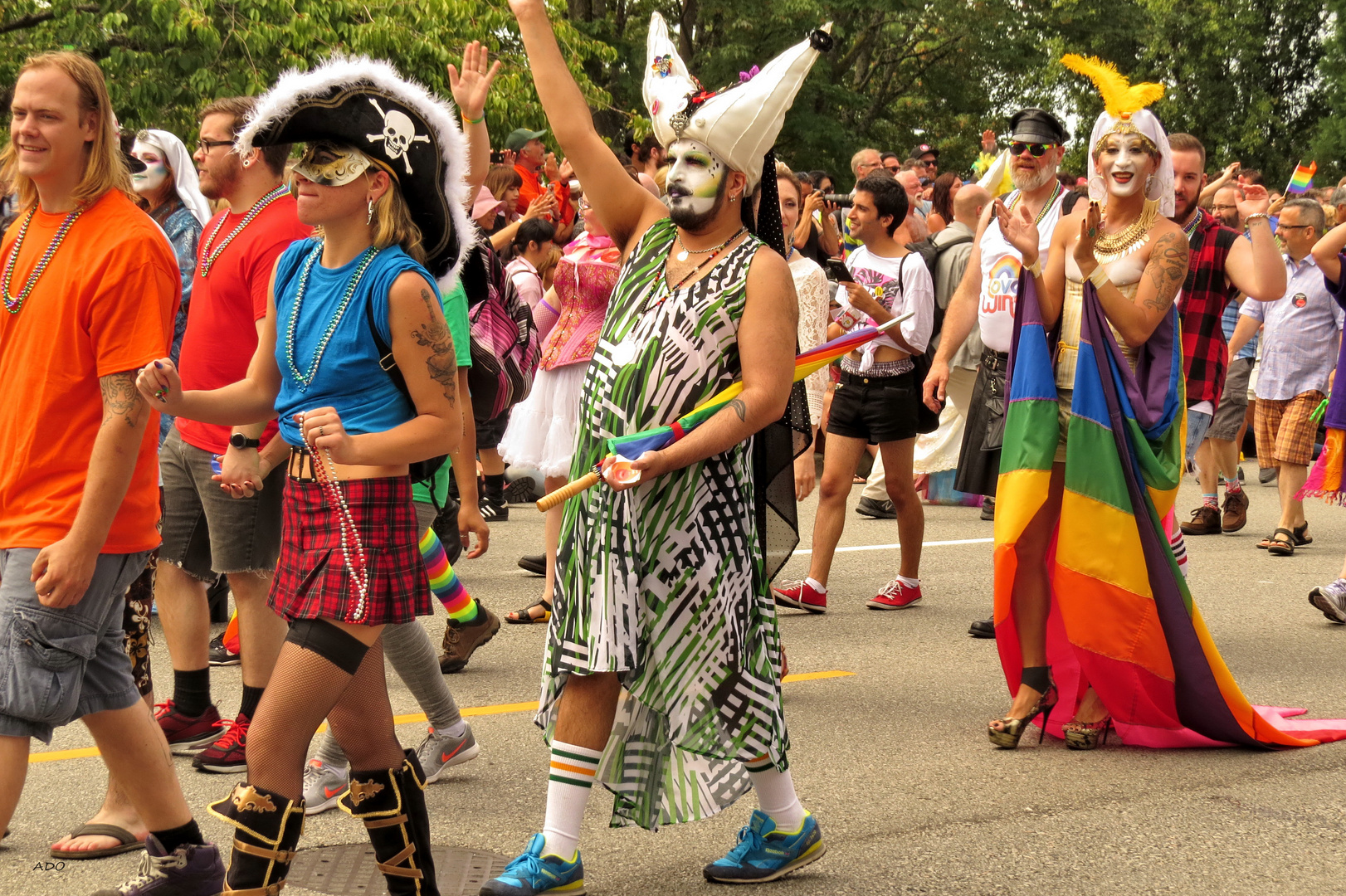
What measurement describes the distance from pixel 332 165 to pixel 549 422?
13.0 feet

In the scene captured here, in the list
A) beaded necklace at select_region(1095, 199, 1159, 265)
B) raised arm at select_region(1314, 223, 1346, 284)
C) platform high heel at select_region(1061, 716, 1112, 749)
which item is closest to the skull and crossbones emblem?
beaded necklace at select_region(1095, 199, 1159, 265)

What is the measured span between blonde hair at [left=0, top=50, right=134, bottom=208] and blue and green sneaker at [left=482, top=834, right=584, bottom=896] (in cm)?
197

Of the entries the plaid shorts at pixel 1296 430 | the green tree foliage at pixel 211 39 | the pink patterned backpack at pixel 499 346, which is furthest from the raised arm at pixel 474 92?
the green tree foliage at pixel 211 39

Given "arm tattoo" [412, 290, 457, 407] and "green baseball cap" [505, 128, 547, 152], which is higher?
"green baseball cap" [505, 128, 547, 152]

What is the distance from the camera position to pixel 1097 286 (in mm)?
5246

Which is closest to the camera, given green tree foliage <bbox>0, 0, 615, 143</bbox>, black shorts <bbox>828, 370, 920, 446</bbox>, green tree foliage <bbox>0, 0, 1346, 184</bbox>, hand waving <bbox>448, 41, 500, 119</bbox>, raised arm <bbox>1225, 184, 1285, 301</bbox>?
hand waving <bbox>448, 41, 500, 119</bbox>

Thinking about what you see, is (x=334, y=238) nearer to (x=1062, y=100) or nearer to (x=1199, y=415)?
(x=1199, y=415)

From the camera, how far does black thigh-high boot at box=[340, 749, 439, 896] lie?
3494mm

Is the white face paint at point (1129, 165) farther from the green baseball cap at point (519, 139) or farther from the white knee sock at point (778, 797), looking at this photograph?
the green baseball cap at point (519, 139)

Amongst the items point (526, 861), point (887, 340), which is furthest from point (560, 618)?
point (887, 340)

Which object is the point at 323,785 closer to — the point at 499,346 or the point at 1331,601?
the point at 499,346

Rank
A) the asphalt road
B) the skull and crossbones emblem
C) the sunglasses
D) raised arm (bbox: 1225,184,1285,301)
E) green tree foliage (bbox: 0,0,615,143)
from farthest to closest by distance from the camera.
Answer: green tree foliage (bbox: 0,0,615,143), the sunglasses, raised arm (bbox: 1225,184,1285,301), the asphalt road, the skull and crossbones emblem

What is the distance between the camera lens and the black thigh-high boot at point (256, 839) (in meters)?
3.26

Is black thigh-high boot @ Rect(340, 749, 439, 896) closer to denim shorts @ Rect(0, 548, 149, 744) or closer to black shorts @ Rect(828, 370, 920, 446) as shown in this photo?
denim shorts @ Rect(0, 548, 149, 744)
